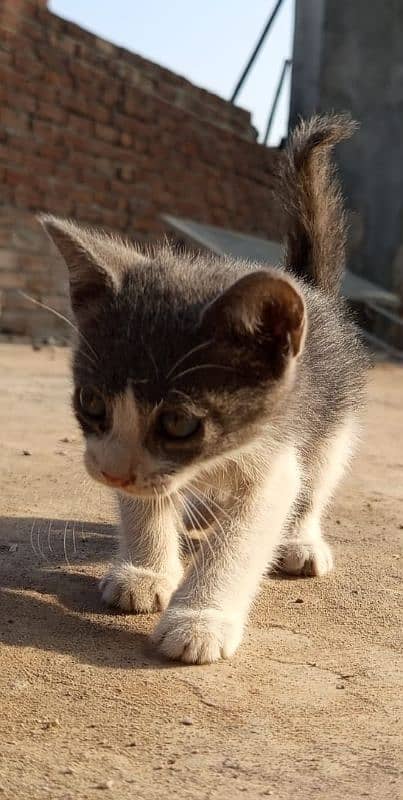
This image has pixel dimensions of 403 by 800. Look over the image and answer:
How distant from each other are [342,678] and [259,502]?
20.4 inches

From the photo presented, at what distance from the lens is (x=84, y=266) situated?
218cm

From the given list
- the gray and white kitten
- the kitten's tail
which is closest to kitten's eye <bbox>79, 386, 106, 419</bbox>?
the gray and white kitten

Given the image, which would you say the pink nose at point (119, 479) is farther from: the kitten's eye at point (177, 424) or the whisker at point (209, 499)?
the whisker at point (209, 499)

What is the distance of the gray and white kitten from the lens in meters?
1.91

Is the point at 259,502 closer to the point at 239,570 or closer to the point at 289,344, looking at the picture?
the point at 239,570

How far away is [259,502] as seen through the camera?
227cm

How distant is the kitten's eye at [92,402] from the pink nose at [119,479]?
0.54ft

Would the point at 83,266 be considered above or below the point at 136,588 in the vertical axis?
above

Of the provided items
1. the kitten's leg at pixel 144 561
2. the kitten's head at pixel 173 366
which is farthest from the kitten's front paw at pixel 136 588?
the kitten's head at pixel 173 366

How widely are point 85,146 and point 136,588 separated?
8.01 meters

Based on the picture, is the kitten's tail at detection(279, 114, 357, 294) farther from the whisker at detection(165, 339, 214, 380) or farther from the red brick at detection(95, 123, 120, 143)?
the red brick at detection(95, 123, 120, 143)

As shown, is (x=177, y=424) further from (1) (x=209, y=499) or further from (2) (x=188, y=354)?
(1) (x=209, y=499)

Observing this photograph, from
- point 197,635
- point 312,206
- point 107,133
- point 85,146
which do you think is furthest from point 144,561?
point 107,133

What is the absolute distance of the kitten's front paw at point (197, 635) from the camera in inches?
77.6
